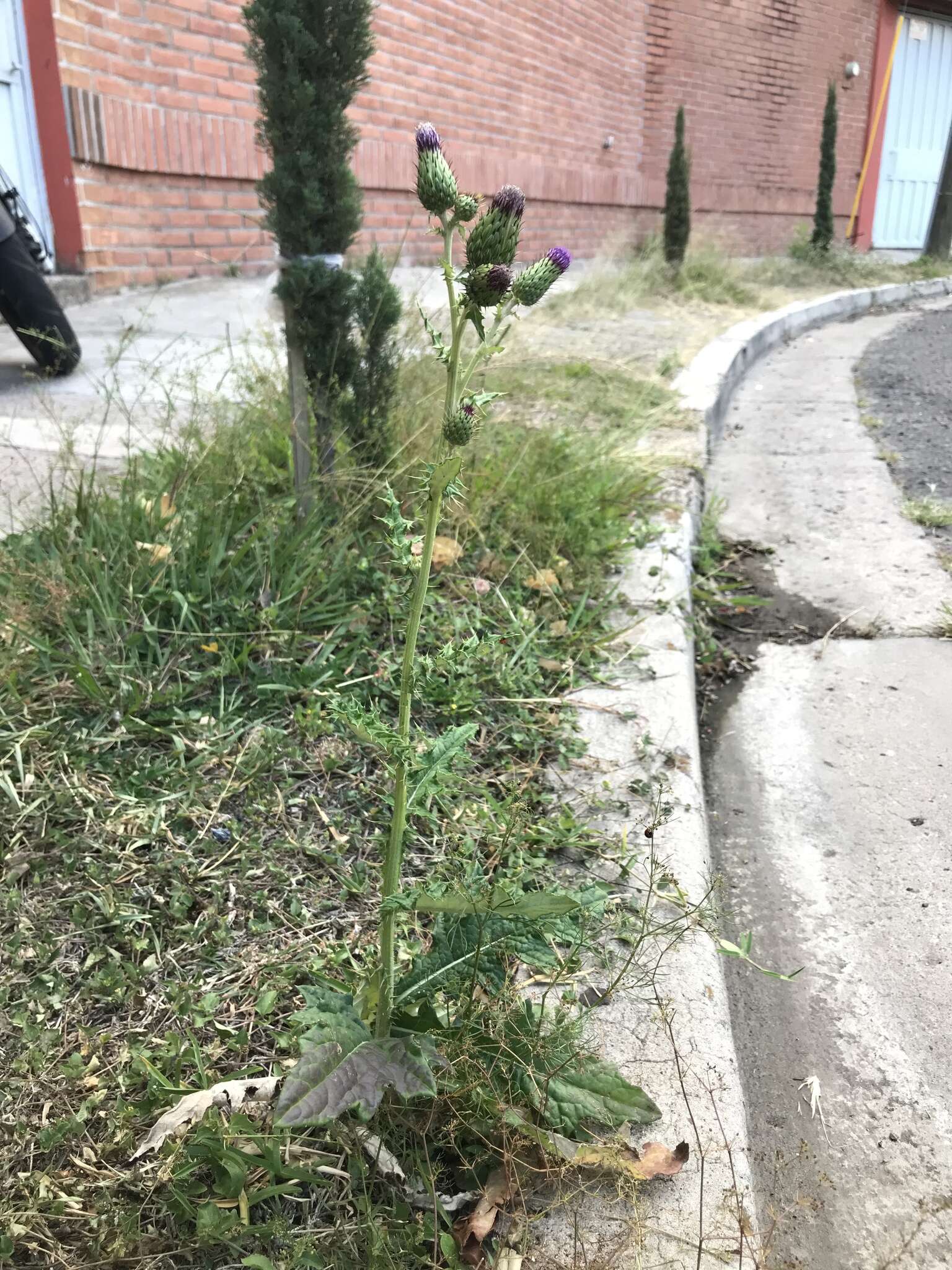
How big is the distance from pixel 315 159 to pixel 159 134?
428cm

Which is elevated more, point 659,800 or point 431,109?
point 431,109

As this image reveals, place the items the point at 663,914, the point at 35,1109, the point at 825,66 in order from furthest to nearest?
1. the point at 825,66
2. the point at 663,914
3. the point at 35,1109

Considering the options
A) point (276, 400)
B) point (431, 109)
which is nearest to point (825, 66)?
point (431, 109)

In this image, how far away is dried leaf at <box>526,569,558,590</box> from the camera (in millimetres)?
2857

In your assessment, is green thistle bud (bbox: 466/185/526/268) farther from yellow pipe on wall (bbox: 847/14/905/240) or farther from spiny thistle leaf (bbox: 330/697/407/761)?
yellow pipe on wall (bbox: 847/14/905/240)

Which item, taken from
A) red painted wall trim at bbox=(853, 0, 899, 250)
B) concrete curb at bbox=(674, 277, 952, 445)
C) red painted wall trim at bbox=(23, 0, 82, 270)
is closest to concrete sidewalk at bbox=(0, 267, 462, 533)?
red painted wall trim at bbox=(23, 0, 82, 270)

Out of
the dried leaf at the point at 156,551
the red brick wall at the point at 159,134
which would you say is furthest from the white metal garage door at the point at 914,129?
the dried leaf at the point at 156,551

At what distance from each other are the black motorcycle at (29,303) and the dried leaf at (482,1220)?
3.23 m

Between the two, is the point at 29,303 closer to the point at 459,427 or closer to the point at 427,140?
the point at 427,140

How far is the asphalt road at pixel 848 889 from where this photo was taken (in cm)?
147

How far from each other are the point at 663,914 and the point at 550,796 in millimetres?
407

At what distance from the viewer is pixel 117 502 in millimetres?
2539

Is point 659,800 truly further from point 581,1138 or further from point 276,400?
point 276,400

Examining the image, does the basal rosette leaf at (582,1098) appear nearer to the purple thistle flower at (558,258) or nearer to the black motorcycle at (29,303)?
the purple thistle flower at (558,258)
